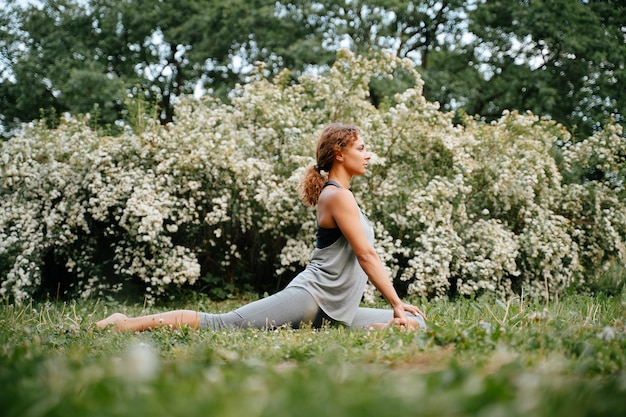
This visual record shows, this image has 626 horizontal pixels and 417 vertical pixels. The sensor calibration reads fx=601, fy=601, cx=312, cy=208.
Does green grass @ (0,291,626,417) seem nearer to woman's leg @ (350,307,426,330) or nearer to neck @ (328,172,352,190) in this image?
woman's leg @ (350,307,426,330)

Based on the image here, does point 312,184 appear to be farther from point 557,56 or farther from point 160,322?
point 557,56

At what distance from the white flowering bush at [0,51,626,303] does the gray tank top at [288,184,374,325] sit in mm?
2689

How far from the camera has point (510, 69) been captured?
17.9 m

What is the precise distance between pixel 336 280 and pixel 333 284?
1.9 inches

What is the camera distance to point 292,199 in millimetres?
7602

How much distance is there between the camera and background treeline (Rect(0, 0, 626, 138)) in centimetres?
1659

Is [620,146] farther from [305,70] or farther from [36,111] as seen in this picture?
[36,111]

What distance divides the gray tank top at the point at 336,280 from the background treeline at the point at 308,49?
11857 millimetres

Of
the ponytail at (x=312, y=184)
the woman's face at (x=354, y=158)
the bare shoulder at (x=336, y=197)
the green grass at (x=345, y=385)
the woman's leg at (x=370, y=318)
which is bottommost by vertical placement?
the woman's leg at (x=370, y=318)

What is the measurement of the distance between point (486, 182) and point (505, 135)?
31.9 inches

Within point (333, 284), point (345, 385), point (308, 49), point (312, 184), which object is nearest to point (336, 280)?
point (333, 284)

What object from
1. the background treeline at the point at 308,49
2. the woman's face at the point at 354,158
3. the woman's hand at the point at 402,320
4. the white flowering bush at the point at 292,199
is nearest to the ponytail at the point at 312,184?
the woman's face at the point at 354,158

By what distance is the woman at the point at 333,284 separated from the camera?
163 inches

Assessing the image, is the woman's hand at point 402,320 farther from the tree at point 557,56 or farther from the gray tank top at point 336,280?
the tree at point 557,56
